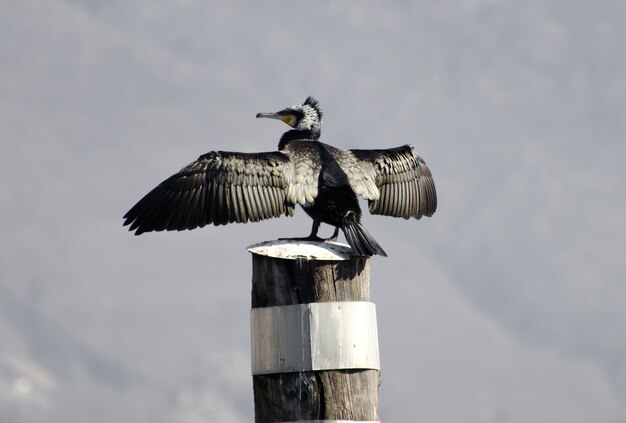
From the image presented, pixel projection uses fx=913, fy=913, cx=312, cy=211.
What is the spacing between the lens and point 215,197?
8.26 meters

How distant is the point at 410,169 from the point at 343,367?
4.10 meters

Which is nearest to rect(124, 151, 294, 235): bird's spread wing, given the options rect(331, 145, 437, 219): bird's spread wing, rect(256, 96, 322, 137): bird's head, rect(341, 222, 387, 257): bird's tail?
rect(331, 145, 437, 219): bird's spread wing

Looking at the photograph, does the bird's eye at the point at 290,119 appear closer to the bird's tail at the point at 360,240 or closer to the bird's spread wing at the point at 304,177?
the bird's spread wing at the point at 304,177

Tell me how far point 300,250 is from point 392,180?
3.22m

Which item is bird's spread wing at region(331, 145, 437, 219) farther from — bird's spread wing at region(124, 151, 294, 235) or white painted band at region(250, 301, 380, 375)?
white painted band at region(250, 301, 380, 375)

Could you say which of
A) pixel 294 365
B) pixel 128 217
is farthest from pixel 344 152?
pixel 294 365

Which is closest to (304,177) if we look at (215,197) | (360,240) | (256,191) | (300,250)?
(256,191)

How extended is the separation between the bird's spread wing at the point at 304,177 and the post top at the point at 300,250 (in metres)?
1.78

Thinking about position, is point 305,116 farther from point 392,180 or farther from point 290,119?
point 392,180

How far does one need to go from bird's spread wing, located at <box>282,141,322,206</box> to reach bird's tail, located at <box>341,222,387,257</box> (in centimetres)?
62

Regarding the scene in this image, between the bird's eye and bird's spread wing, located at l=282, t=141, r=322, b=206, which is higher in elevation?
the bird's eye

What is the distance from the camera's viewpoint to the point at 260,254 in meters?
6.01

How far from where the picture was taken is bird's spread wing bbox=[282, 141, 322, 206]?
26.8 ft

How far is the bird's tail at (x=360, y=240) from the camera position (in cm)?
676
